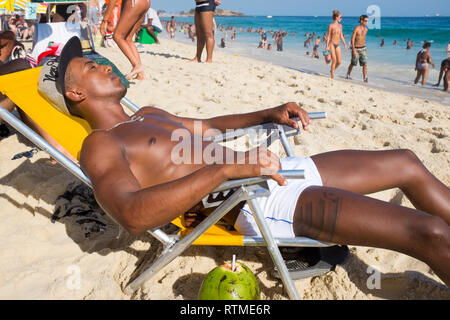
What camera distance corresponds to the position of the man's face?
2.13m

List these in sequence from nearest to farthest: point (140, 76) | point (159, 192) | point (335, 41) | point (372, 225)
Answer: point (159, 192) → point (372, 225) → point (140, 76) → point (335, 41)

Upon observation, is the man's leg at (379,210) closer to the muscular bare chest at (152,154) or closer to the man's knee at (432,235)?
the man's knee at (432,235)

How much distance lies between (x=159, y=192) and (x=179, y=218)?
1.57 ft

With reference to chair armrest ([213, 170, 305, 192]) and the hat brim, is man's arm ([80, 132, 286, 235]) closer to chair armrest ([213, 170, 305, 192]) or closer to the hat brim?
chair armrest ([213, 170, 305, 192])

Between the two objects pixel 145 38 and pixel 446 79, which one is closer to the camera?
pixel 446 79

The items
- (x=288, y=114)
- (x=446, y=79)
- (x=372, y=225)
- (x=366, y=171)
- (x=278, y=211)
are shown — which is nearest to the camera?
(x=372, y=225)

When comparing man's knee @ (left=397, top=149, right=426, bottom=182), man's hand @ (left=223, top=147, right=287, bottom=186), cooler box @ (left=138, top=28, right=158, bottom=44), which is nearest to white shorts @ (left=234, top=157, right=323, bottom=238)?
man's hand @ (left=223, top=147, right=287, bottom=186)

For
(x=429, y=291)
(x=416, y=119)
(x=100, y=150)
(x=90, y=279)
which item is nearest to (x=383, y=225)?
Result: (x=429, y=291)

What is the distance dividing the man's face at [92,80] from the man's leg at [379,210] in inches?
50.0

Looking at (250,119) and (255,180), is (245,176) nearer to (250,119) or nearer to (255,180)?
(255,180)

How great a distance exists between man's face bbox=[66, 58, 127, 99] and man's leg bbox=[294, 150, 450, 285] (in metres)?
1.27

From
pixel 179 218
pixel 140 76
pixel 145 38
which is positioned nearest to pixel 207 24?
pixel 140 76

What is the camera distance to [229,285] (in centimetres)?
157

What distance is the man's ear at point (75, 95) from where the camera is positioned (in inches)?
83.1
